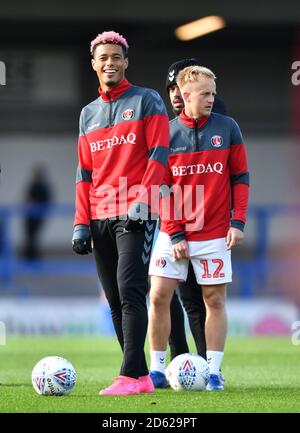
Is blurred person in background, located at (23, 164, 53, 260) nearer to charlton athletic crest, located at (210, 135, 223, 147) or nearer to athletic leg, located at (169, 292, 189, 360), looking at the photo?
athletic leg, located at (169, 292, 189, 360)

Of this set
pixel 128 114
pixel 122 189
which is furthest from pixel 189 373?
pixel 128 114

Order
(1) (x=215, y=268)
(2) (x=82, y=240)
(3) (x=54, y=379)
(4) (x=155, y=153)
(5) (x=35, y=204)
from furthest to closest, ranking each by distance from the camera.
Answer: (5) (x=35, y=204) → (1) (x=215, y=268) → (2) (x=82, y=240) → (4) (x=155, y=153) → (3) (x=54, y=379)

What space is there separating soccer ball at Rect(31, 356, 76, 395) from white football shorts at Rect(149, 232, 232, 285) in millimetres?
1049

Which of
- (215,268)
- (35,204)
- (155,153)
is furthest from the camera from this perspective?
(35,204)

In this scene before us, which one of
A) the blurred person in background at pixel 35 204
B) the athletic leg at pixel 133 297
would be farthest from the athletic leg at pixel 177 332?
the blurred person in background at pixel 35 204

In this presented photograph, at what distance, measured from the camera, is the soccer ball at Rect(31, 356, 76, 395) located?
7191mm

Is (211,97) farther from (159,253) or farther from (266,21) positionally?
(266,21)

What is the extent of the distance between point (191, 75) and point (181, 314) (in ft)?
5.68

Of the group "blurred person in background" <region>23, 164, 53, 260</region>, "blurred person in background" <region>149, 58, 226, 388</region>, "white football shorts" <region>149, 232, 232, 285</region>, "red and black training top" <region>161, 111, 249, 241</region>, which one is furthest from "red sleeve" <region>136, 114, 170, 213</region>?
"blurred person in background" <region>23, 164, 53, 260</region>

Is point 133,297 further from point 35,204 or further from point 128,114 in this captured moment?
point 35,204

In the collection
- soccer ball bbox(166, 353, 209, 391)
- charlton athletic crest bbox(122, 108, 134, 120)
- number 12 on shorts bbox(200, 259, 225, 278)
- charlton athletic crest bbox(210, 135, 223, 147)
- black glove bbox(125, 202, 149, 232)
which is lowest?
soccer ball bbox(166, 353, 209, 391)

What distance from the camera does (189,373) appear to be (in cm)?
756
